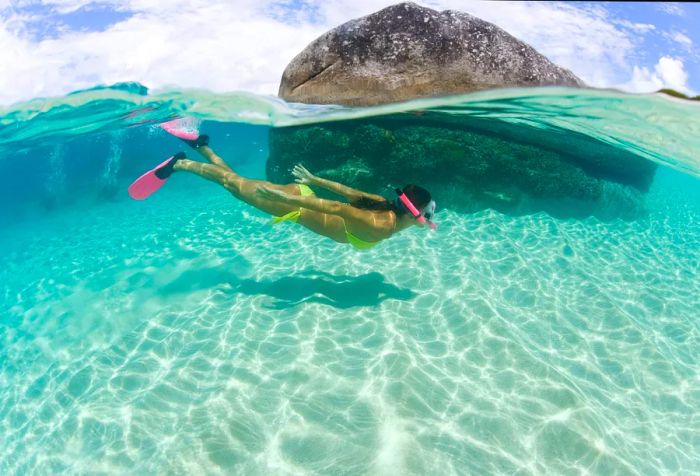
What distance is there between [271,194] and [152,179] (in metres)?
4.83

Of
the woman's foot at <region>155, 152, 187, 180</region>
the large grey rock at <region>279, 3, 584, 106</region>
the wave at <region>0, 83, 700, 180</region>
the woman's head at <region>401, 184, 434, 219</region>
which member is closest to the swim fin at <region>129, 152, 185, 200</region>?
the woman's foot at <region>155, 152, 187, 180</region>

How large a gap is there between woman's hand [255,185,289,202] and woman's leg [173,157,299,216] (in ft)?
0.44

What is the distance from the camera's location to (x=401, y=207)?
19.9 ft

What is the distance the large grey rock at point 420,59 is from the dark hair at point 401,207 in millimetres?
4287

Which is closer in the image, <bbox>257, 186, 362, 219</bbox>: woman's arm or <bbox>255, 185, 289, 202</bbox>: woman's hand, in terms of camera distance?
<bbox>257, 186, 362, 219</bbox>: woman's arm

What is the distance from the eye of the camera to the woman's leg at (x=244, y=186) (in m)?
7.63

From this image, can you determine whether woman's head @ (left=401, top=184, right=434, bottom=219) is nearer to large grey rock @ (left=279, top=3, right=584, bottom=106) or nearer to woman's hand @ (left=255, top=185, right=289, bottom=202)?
woman's hand @ (left=255, top=185, right=289, bottom=202)

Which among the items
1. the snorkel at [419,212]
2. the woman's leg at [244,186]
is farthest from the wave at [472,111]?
the snorkel at [419,212]

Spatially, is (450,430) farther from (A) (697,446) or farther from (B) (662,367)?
(B) (662,367)

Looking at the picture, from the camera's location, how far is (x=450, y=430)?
16.4 ft

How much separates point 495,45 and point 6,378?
12.2 m

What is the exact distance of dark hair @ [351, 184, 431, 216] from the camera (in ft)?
19.3

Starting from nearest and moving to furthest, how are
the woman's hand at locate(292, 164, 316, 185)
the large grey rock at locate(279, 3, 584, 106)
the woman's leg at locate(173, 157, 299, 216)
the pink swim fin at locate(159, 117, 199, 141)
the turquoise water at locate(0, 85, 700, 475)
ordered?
the turquoise water at locate(0, 85, 700, 475), the woman's hand at locate(292, 164, 316, 185), the woman's leg at locate(173, 157, 299, 216), the large grey rock at locate(279, 3, 584, 106), the pink swim fin at locate(159, 117, 199, 141)

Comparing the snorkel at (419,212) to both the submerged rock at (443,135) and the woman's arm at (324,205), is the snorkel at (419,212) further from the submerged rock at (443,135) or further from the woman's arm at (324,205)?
the submerged rock at (443,135)
